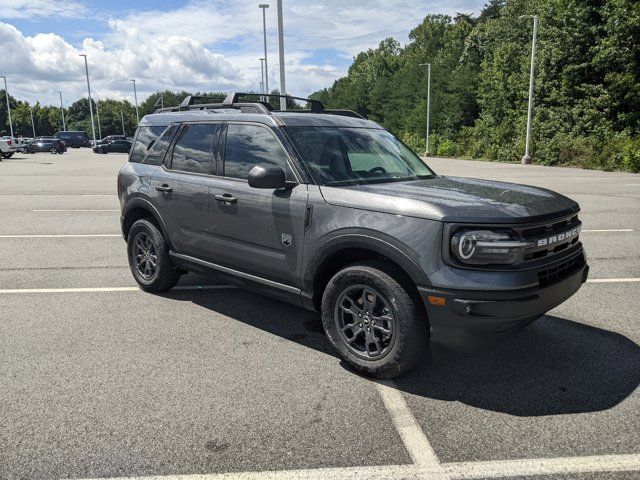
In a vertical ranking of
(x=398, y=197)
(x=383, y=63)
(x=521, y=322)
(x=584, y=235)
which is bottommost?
(x=584, y=235)

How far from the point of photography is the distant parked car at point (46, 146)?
50.0 meters

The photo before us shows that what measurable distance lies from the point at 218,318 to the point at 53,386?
5.32 feet

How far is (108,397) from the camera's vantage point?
11.2 feet

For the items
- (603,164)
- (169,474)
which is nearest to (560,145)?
(603,164)

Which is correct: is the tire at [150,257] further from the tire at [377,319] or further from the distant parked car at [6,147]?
the distant parked car at [6,147]

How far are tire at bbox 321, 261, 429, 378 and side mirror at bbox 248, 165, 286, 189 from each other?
81cm

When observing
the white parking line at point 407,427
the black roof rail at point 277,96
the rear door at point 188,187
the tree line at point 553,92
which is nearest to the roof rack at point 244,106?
the black roof rail at point 277,96

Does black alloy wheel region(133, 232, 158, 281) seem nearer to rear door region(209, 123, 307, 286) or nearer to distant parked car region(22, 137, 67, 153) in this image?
rear door region(209, 123, 307, 286)

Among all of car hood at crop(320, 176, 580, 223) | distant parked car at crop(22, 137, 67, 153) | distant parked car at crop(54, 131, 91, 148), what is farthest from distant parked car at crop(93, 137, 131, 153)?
car hood at crop(320, 176, 580, 223)

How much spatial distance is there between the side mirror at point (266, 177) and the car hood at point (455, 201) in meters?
0.34

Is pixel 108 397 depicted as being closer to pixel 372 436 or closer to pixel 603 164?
pixel 372 436

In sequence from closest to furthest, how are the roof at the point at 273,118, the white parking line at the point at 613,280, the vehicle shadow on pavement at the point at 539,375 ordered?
the vehicle shadow on pavement at the point at 539,375 → the roof at the point at 273,118 → the white parking line at the point at 613,280

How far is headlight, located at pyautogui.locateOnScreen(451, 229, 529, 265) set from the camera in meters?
3.17

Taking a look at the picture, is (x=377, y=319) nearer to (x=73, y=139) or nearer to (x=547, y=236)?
(x=547, y=236)
